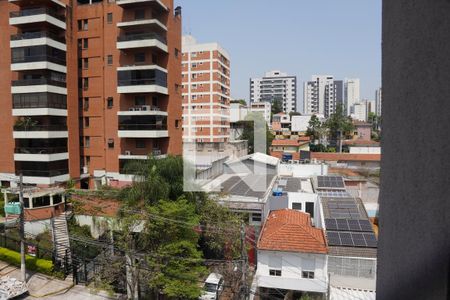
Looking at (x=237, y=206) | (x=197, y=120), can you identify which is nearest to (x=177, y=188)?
(x=237, y=206)

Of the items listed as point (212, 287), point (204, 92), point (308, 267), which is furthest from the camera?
point (204, 92)

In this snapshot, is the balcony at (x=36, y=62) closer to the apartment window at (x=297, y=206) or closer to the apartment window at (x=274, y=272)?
the apartment window at (x=297, y=206)

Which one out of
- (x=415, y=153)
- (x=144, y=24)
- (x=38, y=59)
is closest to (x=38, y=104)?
(x=38, y=59)

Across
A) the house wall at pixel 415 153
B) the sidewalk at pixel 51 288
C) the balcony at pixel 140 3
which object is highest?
the balcony at pixel 140 3

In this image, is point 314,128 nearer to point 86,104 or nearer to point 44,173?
point 86,104

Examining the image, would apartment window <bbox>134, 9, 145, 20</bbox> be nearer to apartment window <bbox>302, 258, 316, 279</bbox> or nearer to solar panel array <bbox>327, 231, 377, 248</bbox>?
solar panel array <bbox>327, 231, 377, 248</bbox>

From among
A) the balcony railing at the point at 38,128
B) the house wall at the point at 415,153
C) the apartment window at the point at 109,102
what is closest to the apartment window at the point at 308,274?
the house wall at the point at 415,153
